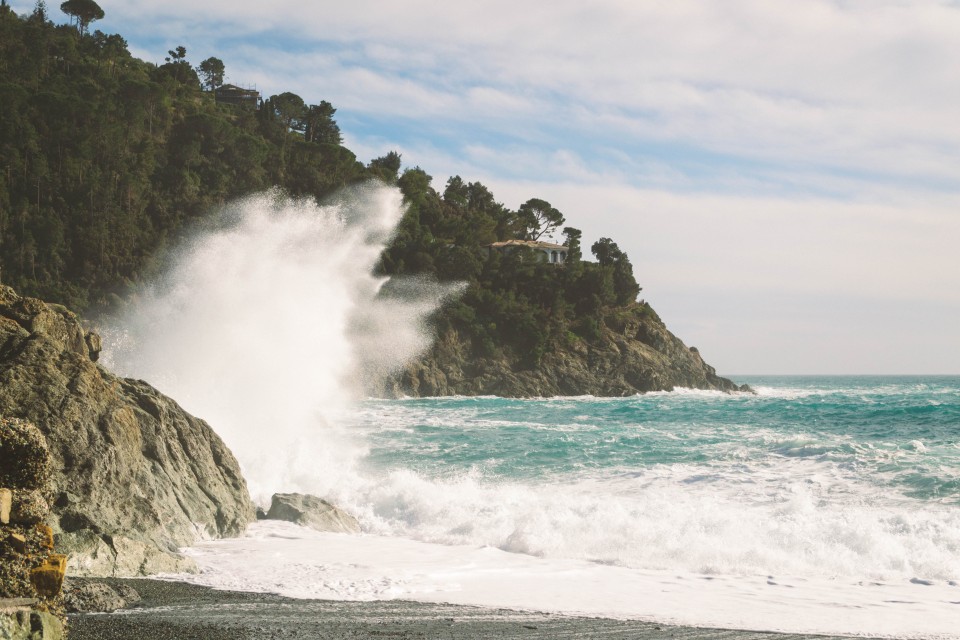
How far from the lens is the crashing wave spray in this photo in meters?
18.1

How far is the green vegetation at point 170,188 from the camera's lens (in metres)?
60.5

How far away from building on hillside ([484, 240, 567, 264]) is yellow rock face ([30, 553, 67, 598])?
8240 centimetres

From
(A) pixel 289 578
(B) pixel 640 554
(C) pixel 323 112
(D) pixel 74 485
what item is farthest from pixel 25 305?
(C) pixel 323 112

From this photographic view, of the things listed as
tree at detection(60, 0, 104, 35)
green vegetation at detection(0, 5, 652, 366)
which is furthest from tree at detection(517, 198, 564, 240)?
tree at detection(60, 0, 104, 35)

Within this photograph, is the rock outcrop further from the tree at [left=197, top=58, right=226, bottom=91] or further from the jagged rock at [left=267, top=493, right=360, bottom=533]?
the tree at [left=197, top=58, right=226, bottom=91]

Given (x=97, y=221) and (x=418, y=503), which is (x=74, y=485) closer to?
(x=418, y=503)

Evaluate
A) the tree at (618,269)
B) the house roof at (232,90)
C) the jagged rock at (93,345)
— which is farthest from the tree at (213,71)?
the jagged rock at (93,345)

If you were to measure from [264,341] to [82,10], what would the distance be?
284ft

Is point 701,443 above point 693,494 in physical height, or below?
above

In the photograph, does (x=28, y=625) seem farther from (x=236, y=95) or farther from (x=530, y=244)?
(x=236, y=95)

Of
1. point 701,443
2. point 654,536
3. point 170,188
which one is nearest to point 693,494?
point 654,536

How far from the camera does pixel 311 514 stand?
38.8 ft

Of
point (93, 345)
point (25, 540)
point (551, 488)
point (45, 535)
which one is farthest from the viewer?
point (551, 488)

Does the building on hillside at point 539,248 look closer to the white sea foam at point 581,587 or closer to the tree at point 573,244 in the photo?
the tree at point 573,244
